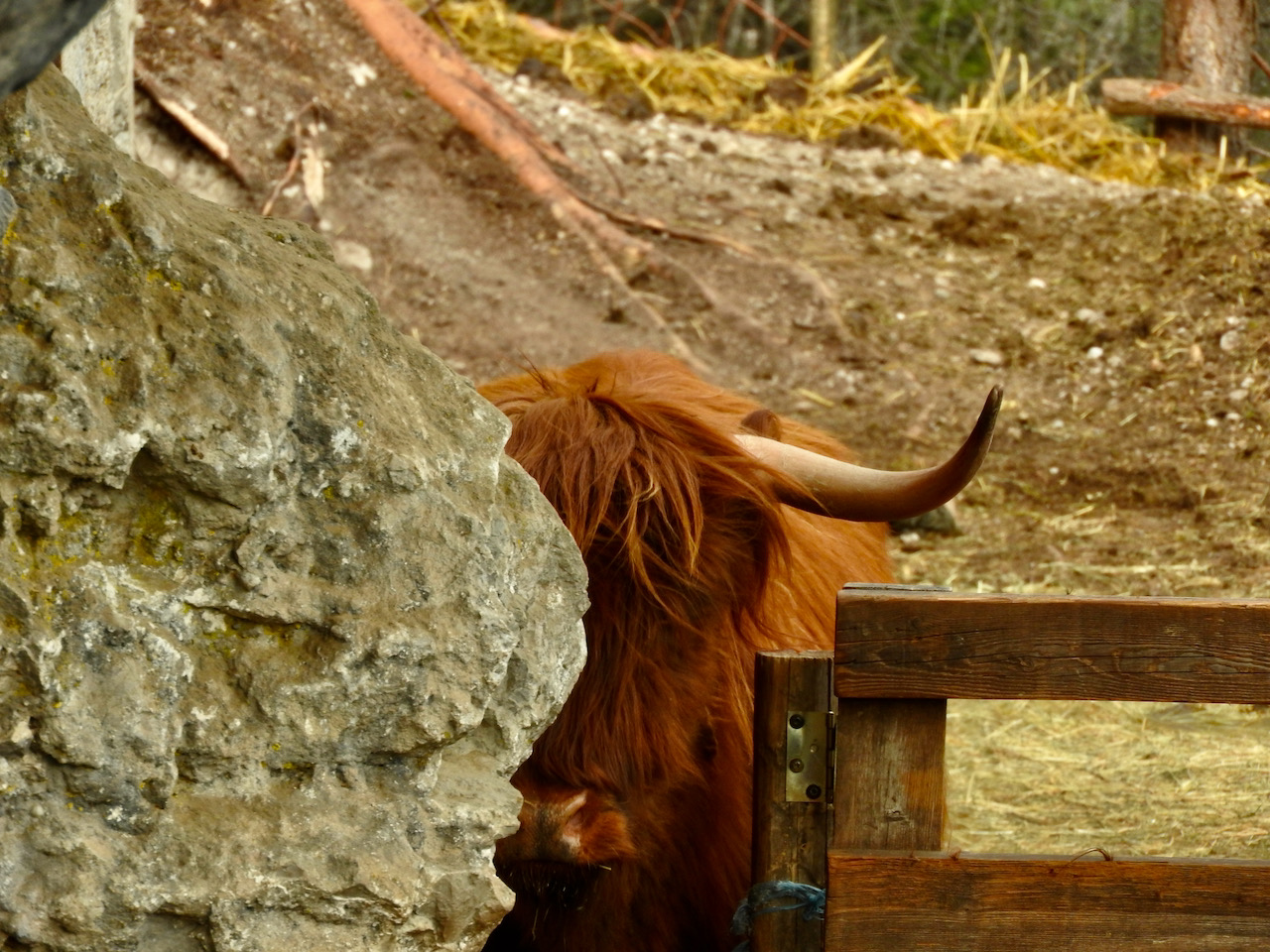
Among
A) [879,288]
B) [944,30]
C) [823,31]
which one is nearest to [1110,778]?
[879,288]

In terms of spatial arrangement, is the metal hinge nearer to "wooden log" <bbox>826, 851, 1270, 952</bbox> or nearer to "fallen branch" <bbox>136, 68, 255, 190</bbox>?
"wooden log" <bbox>826, 851, 1270, 952</bbox>

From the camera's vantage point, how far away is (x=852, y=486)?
281 centimetres

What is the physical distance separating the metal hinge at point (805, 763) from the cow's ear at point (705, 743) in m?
0.35

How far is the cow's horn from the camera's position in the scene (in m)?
2.59

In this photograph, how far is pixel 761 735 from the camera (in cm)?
245

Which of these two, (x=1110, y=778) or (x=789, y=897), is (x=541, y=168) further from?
(x=789, y=897)

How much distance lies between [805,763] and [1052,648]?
0.45m

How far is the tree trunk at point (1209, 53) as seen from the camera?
9.45 meters

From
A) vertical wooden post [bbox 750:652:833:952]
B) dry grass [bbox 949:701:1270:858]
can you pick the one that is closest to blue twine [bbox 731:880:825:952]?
Answer: vertical wooden post [bbox 750:652:833:952]

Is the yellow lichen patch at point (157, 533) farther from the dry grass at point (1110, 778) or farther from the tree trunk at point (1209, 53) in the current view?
the tree trunk at point (1209, 53)

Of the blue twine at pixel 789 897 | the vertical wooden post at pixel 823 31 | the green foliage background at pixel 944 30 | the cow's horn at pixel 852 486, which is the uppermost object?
the green foliage background at pixel 944 30

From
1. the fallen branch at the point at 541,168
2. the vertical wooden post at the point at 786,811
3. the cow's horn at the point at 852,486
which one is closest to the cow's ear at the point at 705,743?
the vertical wooden post at the point at 786,811

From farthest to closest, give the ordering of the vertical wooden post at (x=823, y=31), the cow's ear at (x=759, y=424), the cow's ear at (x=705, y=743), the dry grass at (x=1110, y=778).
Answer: the vertical wooden post at (x=823, y=31) < the dry grass at (x=1110, y=778) < the cow's ear at (x=759, y=424) < the cow's ear at (x=705, y=743)

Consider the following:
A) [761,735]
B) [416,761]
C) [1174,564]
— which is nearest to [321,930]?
[416,761]
